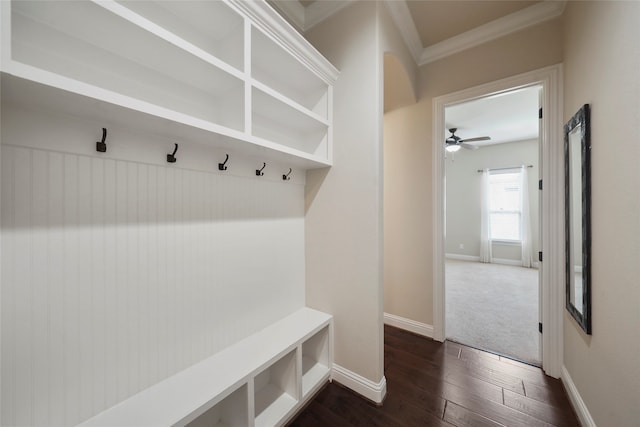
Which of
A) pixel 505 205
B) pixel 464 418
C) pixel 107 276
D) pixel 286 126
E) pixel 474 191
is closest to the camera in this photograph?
pixel 107 276

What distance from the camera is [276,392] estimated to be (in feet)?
4.85

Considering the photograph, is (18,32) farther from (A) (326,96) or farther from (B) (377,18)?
(B) (377,18)

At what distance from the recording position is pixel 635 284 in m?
0.94

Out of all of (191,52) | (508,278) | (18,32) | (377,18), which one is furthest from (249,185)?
(508,278)

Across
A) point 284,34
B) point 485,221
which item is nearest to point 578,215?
point 284,34

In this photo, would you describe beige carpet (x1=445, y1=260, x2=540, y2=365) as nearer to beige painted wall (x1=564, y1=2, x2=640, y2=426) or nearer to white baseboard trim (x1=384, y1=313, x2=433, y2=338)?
white baseboard trim (x1=384, y1=313, x2=433, y2=338)

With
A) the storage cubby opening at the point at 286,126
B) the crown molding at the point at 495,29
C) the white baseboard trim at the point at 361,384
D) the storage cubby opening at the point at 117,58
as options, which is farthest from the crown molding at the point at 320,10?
the white baseboard trim at the point at 361,384

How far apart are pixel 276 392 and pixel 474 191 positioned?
20.6 feet

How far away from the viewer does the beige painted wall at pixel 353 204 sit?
154 cm

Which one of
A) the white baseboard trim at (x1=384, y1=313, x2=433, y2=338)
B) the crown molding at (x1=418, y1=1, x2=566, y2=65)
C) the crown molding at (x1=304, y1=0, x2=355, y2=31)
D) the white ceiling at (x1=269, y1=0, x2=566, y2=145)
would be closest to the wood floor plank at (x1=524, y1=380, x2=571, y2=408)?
the white baseboard trim at (x1=384, y1=313, x2=433, y2=338)

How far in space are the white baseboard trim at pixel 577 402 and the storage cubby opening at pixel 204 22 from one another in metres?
2.74

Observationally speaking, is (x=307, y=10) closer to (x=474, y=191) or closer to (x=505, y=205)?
(x=474, y=191)

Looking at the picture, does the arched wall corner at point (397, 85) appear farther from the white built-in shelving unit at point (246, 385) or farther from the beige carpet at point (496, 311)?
the beige carpet at point (496, 311)

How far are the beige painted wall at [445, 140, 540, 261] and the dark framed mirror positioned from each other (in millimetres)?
4584
